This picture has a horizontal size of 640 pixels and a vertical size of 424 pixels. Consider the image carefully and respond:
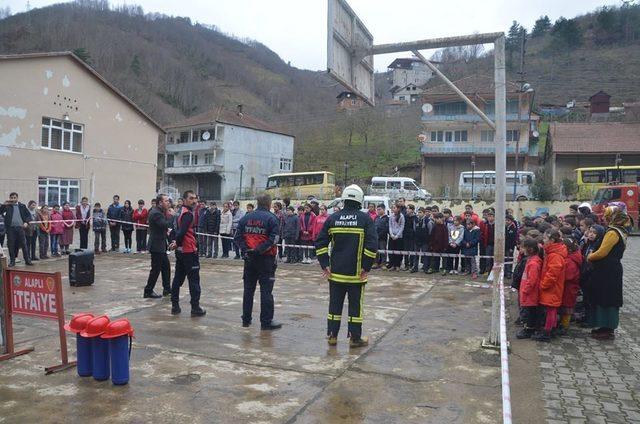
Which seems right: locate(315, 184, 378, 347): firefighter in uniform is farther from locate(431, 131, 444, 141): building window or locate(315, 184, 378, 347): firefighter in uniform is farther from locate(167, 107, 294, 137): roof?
locate(167, 107, 294, 137): roof

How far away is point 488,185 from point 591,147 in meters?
13.3

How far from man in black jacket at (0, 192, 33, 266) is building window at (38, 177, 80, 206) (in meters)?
12.1

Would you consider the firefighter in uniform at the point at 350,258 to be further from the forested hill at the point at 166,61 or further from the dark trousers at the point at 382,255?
the forested hill at the point at 166,61

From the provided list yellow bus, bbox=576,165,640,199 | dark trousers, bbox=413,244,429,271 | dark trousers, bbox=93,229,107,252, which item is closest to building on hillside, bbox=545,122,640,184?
yellow bus, bbox=576,165,640,199

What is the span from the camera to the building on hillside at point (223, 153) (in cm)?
5300

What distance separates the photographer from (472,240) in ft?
40.3

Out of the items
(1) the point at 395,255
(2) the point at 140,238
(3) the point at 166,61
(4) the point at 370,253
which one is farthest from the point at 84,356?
(3) the point at 166,61

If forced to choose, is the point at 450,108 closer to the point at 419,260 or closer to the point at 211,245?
the point at 211,245

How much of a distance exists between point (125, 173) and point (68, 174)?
4038mm

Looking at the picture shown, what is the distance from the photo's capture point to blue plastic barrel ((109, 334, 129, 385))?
489 centimetres

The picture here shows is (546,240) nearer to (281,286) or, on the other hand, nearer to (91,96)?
(281,286)

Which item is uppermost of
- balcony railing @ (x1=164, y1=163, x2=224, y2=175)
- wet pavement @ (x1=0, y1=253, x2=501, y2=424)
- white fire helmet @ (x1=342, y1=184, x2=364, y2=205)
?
balcony railing @ (x1=164, y1=163, x2=224, y2=175)

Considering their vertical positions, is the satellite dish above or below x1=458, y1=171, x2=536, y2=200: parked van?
above

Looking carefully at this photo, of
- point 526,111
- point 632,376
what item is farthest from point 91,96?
point 526,111
